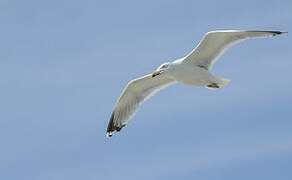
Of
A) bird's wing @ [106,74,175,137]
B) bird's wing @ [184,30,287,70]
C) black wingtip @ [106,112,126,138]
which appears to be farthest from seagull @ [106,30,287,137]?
black wingtip @ [106,112,126,138]

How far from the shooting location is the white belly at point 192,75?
13938mm

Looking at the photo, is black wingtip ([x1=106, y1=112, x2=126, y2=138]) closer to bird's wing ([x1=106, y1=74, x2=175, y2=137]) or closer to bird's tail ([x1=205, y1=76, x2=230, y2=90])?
bird's wing ([x1=106, y1=74, x2=175, y2=137])

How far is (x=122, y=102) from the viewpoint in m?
15.6

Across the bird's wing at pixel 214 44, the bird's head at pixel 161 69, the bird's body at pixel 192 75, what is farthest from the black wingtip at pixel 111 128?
the bird's wing at pixel 214 44

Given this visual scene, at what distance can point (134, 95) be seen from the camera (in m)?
15.6

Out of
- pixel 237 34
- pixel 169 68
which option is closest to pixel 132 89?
pixel 169 68

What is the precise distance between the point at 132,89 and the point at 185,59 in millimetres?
1674

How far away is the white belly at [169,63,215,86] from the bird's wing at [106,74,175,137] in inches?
51.7

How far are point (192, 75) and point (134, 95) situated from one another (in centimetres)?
198

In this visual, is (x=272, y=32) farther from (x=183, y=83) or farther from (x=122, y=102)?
(x=122, y=102)

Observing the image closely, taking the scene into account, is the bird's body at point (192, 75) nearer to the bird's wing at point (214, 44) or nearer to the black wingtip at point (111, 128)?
the bird's wing at point (214, 44)

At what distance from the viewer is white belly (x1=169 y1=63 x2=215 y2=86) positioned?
45.7 ft

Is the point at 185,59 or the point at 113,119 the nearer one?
the point at 185,59

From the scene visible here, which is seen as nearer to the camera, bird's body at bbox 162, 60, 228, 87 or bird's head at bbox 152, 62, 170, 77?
bird's body at bbox 162, 60, 228, 87
